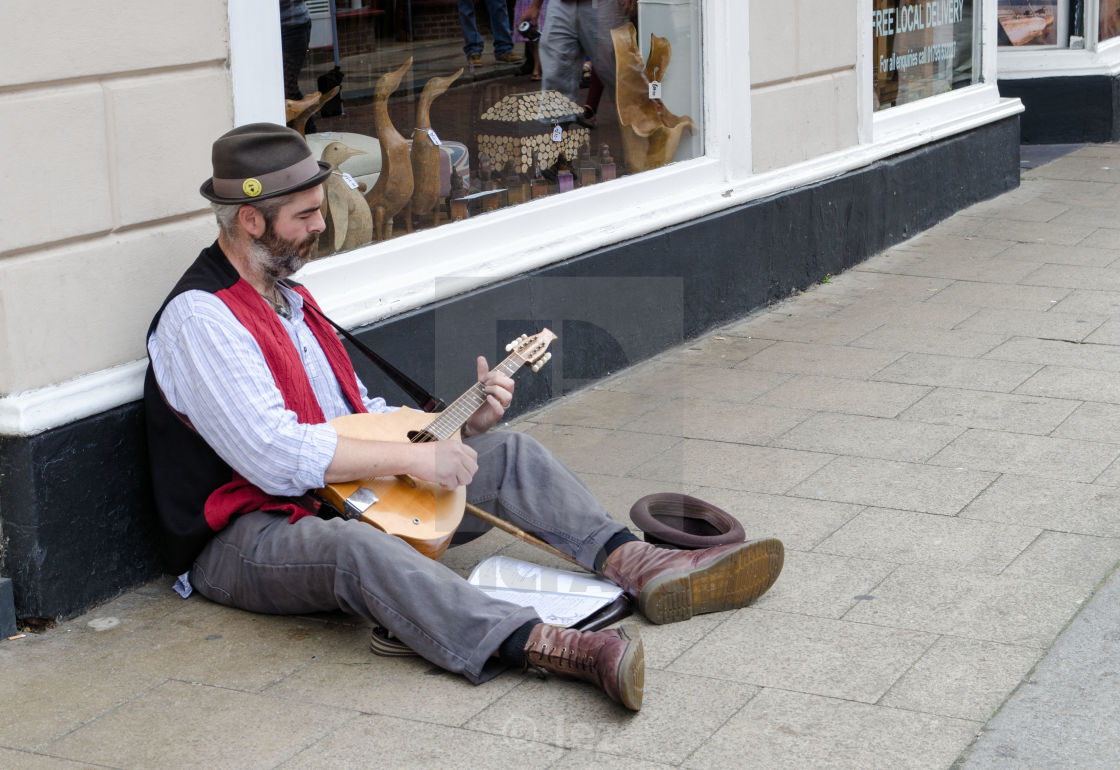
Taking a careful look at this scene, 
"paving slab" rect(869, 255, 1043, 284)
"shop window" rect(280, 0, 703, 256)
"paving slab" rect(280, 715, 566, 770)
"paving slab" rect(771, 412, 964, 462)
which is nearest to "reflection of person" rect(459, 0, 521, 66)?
"shop window" rect(280, 0, 703, 256)

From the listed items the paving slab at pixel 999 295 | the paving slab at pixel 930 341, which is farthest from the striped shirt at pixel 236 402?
the paving slab at pixel 999 295

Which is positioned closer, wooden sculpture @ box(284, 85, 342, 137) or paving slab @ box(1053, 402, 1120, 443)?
wooden sculpture @ box(284, 85, 342, 137)

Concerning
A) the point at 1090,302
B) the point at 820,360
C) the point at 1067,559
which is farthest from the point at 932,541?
the point at 1090,302

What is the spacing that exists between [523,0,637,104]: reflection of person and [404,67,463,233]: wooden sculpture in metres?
0.64

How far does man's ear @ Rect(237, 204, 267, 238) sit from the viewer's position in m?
3.52

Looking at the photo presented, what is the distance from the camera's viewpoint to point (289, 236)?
354 centimetres

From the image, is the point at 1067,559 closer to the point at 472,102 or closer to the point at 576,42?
the point at 472,102

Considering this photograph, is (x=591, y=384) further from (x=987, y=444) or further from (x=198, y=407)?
(x=198, y=407)

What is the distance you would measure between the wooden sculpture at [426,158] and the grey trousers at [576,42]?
674mm

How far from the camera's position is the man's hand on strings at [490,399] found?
367 centimetres

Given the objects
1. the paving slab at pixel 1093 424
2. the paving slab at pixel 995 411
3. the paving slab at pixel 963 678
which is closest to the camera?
the paving slab at pixel 963 678

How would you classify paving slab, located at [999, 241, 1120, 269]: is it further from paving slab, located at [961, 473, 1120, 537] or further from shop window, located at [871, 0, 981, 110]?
paving slab, located at [961, 473, 1120, 537]

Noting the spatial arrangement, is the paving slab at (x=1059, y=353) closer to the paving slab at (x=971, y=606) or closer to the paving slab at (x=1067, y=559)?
the paving slab at (x=1067, y=559)

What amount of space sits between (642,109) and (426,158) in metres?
1.46
